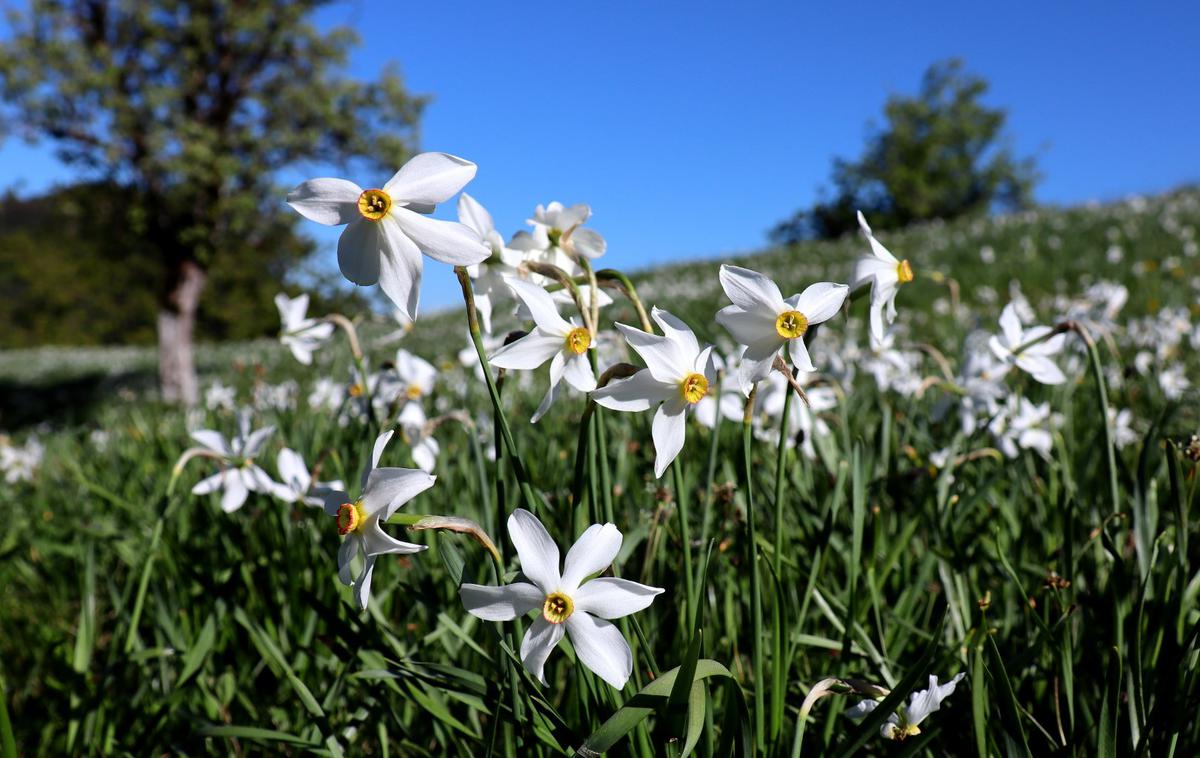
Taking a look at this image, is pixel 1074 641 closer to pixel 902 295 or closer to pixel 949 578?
pixel 949 578

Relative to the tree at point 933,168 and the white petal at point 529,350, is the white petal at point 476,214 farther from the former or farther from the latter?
the tree at point 933,168

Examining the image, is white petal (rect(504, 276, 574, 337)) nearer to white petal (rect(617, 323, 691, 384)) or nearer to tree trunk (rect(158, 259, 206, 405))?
white petal (rect(617, 323, 691, 384))

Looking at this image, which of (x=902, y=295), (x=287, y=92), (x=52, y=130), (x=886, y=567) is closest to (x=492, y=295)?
(x=886, y=567)

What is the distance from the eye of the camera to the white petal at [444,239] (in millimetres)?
931

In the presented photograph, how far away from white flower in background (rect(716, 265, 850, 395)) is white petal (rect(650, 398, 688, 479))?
97mm

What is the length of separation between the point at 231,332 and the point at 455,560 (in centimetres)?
5131

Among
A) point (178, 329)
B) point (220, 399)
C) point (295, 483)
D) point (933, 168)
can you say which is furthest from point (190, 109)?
point (933, 168)

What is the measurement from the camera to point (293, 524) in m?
2.36

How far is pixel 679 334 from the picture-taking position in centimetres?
99

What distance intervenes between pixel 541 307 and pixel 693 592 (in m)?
0.53

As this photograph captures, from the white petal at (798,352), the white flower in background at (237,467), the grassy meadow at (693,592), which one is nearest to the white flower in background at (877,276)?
the grassy meadow at (693,592)

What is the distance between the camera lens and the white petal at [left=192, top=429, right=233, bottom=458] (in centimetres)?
181

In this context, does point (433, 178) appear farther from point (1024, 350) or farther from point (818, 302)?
point (1024, 350)

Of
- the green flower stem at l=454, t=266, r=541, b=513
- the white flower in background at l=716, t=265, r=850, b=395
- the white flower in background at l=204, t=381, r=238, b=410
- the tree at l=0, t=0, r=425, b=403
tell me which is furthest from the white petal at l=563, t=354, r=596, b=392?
the tree at l=0, t=0, r=425, b=403
